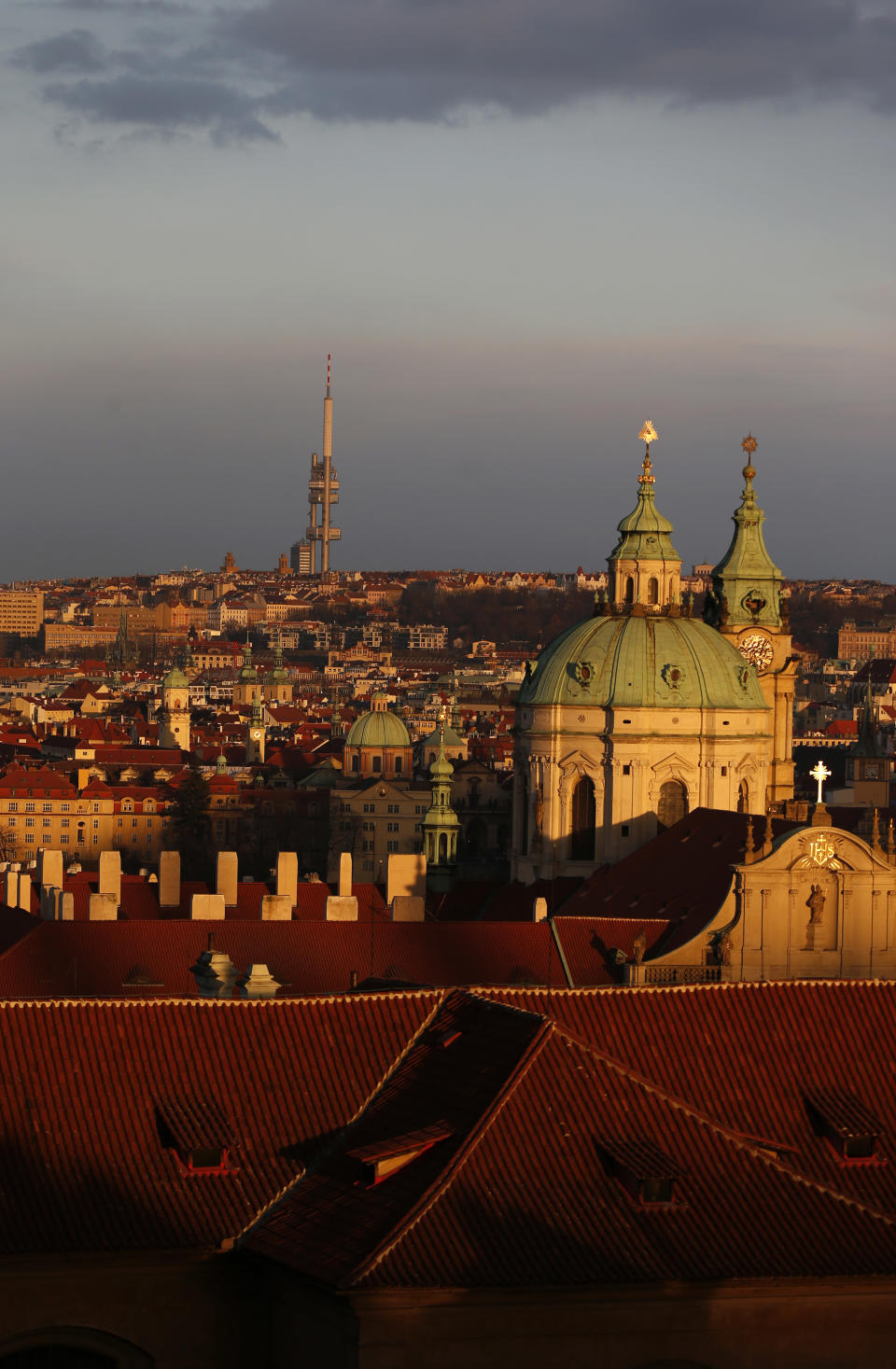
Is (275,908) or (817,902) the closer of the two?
(817,902)

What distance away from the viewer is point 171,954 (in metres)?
49.4

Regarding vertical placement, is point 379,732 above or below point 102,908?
above

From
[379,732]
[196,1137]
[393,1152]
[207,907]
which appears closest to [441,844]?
[207,907]

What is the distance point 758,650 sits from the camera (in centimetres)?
7769

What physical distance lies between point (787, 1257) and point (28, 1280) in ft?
21.9

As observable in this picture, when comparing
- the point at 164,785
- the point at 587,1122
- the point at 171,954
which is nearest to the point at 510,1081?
the point at 587,1122

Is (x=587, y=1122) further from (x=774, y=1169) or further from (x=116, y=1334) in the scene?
(x=116, y=1334)

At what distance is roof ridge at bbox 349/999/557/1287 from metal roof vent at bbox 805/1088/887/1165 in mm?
2812

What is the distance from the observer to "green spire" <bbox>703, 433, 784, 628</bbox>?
78.5 m

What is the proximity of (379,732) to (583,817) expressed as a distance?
63.3m

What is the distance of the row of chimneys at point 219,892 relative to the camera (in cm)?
5703

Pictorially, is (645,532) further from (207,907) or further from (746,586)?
(207,907)

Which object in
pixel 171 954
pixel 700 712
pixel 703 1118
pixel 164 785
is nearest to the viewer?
pixel 703 1118

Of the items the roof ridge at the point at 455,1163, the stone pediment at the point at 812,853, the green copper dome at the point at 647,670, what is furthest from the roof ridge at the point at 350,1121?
the green copper dome at the point at 647,670
